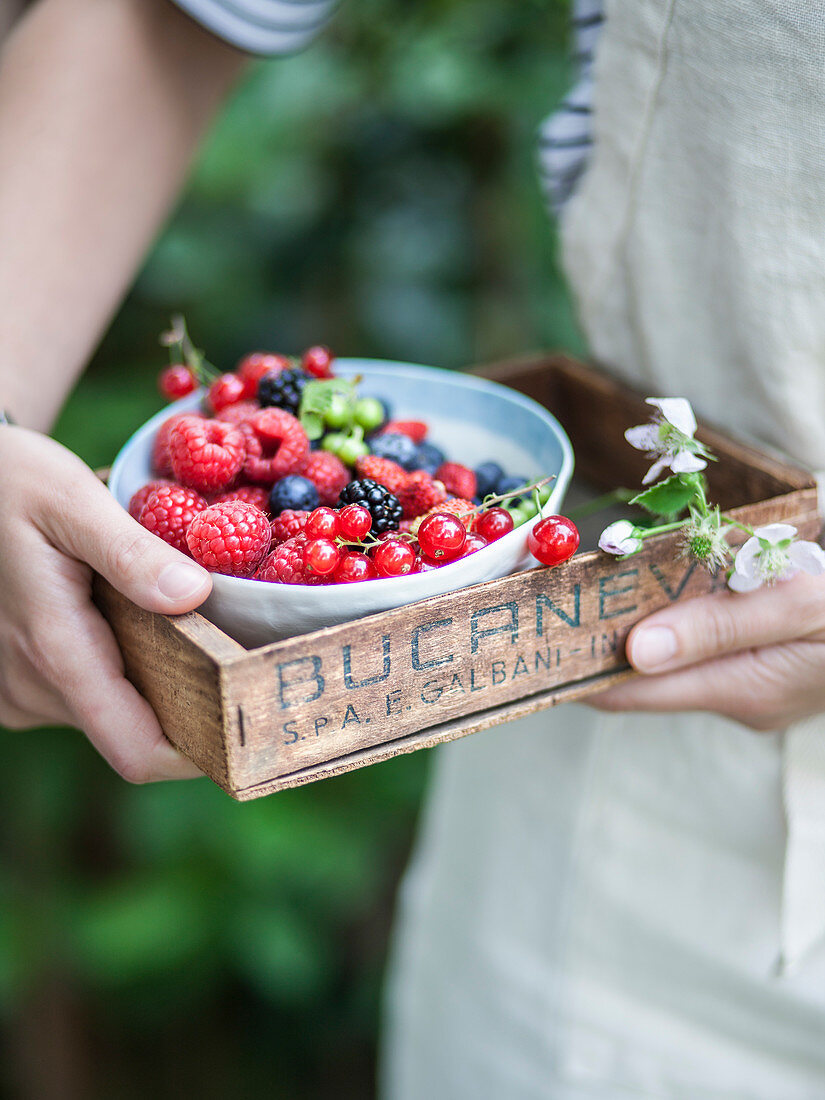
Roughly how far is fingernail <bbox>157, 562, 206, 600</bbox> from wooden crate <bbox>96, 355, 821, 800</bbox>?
0.06 ft

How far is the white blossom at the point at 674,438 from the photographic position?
64 cm

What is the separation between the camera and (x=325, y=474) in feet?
2.29

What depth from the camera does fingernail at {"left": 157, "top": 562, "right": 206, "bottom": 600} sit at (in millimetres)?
561

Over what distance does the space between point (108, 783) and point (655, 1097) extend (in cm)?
94

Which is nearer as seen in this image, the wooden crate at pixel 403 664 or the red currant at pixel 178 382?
the wooden crate at pixel 403 664

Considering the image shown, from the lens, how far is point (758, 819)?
3.14 feet

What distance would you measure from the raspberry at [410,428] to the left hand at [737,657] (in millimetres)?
243

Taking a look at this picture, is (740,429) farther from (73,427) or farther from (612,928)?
(73,427)

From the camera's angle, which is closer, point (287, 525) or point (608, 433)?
point (287, 525)

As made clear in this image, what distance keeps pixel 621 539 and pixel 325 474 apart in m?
0.21

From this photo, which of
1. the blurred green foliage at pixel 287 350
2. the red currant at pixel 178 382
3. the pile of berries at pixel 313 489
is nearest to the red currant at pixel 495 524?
the pile of berries at pixel 313 489

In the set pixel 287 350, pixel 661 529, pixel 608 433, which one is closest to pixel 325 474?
pixel 661 529

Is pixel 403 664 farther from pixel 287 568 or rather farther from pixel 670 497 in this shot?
pixel 670 497

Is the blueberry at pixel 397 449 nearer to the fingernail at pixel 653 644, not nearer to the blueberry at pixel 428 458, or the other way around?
the blueberry at pixel 428 458
